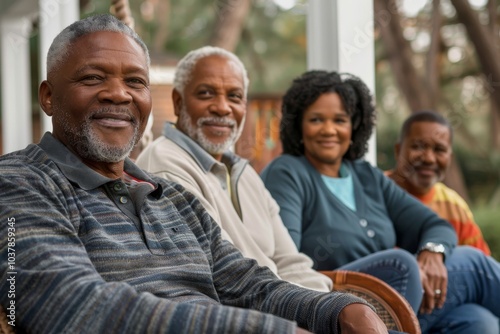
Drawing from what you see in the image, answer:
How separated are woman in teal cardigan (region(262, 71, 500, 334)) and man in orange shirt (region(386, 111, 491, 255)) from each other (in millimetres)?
306

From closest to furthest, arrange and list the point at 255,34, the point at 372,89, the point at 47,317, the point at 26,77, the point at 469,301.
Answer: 1. the point at 47,317
2. the point at 469,301
3. the point at 372,89
4. the point at 26,77
5. the point at 255,34

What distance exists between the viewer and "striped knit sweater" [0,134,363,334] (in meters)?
1.48

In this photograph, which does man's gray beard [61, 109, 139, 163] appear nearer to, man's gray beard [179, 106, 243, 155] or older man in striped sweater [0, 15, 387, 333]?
older man in striped sweater [0, 15, 387, 333]

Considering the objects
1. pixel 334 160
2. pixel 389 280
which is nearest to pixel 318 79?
pixel 334 160

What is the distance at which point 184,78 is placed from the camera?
286 centimetres

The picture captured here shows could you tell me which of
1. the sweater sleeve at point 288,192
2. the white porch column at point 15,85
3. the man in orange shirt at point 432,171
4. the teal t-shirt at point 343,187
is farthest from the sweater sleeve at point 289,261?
the white porch column at point 15,85

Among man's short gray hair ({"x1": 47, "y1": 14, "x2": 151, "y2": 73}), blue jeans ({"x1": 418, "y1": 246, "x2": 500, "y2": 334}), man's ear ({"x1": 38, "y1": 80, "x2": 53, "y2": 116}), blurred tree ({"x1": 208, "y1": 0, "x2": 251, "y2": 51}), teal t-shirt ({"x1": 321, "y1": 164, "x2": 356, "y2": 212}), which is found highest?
blurred tree ({"x1": 208, "y1": 0, "x2": 251, "y2": 51})

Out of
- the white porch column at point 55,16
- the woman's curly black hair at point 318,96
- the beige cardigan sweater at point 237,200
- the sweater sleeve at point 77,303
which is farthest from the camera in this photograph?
the white porch column at point 55,16

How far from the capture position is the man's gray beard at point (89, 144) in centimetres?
186

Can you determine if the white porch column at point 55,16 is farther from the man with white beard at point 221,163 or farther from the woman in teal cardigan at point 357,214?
the man with white beard at point 221,163

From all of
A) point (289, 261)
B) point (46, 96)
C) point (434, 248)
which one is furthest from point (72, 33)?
point (434, 248)

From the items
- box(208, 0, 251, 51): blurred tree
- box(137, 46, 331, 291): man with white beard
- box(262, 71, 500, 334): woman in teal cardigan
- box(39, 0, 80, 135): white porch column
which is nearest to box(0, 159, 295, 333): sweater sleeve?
box(137, 46, 331, 291): man with white beard

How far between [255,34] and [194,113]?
535 inches

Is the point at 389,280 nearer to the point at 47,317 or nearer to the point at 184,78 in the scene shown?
the point at 184,78
